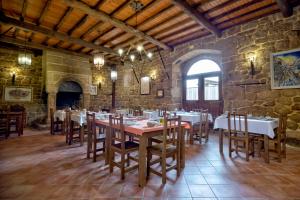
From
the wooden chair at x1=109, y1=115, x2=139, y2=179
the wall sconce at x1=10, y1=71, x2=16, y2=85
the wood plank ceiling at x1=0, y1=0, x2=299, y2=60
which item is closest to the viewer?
the wooden chair at x1=109, y1=115, x2=139, y2=179

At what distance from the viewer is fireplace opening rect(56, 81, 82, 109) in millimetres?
7334

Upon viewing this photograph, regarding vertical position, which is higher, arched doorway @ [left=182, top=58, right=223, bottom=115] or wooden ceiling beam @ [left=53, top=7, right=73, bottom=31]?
wooden ceiling beam @ [left=53, top=7, right=73, bottom=31]

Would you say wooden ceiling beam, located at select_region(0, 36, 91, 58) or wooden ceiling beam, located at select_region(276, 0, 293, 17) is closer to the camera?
wooden ceiling beam, located at select_region(276, 0, 293, 17)

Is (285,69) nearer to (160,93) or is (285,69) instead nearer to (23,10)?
(160,93)

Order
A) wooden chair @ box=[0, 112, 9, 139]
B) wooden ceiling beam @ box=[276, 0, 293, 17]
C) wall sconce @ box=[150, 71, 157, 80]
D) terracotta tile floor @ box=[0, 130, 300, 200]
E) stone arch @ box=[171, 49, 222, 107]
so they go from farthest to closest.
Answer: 1. wall sconce @ box=[150, 71, 157, 80]
2. stone arch @ box=[171, 49, 222, 107]
3. wooden chair @ box=[0, 112, 9, 139]
4. wooden ceiling beam @ box=[276, 0, 293, 17]
5. terracotta tile floor @ box=[0, 130, 300, 200]

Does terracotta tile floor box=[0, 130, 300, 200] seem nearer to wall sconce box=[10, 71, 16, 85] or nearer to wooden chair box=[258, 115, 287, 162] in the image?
wooden chair box=[258, 115, 287, 162]

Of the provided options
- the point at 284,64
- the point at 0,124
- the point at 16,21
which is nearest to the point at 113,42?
the point at 16,21

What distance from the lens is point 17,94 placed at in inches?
262

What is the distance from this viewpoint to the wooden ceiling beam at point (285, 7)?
3446 millimetres

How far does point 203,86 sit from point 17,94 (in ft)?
24.3

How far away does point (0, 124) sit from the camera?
495cm

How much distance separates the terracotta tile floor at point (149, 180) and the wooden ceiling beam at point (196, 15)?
3231 mm

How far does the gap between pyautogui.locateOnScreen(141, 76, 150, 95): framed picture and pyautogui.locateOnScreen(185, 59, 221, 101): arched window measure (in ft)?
5.46

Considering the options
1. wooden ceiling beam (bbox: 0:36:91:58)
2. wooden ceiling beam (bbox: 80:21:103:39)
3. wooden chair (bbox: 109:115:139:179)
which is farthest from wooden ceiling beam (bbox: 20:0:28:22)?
wooden chair (bbox: 109:115:139:179)
